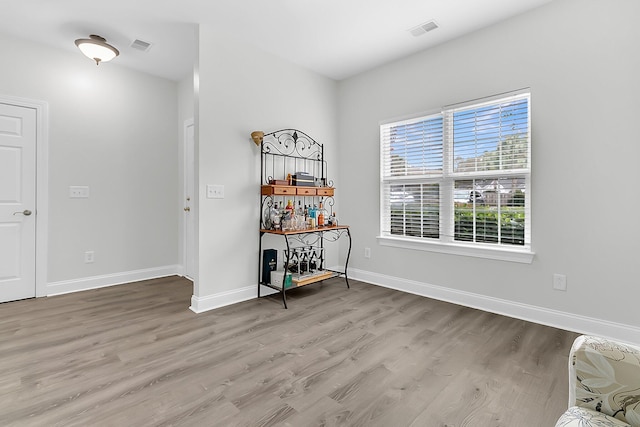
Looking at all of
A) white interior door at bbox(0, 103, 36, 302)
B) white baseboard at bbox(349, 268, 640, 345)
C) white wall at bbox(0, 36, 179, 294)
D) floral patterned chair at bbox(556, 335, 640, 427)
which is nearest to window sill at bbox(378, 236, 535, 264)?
white baseboard at bbox(349, 268, 640, 345)

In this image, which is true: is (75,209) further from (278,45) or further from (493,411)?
(493,411)

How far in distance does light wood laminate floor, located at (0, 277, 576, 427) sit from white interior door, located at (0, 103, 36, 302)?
0.26m

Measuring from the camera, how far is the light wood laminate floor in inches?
62.1

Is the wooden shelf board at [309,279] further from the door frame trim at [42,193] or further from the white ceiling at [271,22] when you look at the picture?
the door frame trim at [42,193]

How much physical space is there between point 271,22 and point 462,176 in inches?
93.2

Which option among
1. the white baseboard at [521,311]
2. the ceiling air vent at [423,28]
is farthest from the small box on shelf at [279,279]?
the ceiling air vent at [423,28]

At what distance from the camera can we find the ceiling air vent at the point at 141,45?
3285 millimetres

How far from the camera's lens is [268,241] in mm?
3586

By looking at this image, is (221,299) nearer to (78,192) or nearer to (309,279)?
(309,279)

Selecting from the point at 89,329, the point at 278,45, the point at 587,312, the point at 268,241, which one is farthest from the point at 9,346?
the point at 587,312

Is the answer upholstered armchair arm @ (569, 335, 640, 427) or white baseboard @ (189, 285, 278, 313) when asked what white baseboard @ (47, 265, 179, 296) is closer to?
→ white baseboard @ (189, 285, 278, 313)

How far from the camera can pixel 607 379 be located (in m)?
0.99

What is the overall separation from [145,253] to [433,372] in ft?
12.4

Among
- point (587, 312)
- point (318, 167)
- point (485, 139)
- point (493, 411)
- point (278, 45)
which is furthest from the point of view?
point (318, 167)
